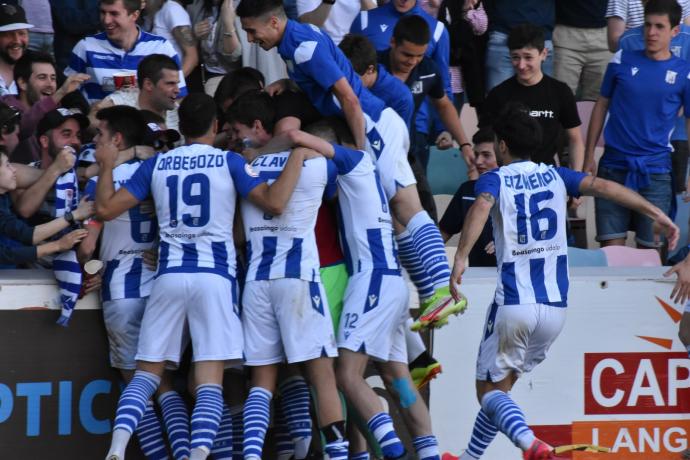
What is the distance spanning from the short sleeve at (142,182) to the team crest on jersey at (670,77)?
4437 mm

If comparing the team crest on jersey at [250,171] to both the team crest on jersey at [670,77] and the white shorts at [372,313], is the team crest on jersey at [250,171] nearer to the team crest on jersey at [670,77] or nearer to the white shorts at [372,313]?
the white shorts at [372,313]

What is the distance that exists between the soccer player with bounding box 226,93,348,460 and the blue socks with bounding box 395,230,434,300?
30.4 inches

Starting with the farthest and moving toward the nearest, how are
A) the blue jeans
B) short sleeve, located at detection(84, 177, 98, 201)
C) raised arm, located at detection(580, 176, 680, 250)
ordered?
the blue jeans
raised arm, located at detection(580, 176, 680, 250)
short sleeve, located at detection(84, 177, 98, 201)

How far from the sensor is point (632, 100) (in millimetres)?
10672

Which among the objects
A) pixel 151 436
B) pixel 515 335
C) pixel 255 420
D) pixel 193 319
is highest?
pixel 193 319

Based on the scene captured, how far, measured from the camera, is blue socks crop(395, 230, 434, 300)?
8.62m

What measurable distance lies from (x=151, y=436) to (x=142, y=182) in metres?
1.50

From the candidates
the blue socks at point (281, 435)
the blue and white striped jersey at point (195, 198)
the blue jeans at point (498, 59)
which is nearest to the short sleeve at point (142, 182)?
the blue and white striped jersey at point (195, 198)

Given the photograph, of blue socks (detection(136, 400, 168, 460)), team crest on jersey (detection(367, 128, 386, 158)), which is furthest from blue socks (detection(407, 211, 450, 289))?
blue socks (detection(136, 400, 168, 460))

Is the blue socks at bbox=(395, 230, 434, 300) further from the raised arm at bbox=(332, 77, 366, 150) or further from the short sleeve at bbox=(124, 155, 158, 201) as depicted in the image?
the short sleeve at bbox=(124, 155, 158, 201)

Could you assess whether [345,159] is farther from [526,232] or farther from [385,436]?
[385,436]

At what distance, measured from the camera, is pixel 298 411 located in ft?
27.3

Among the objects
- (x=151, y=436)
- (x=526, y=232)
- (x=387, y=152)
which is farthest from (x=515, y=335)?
(x=151, y=436)

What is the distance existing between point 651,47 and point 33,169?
4.79m
